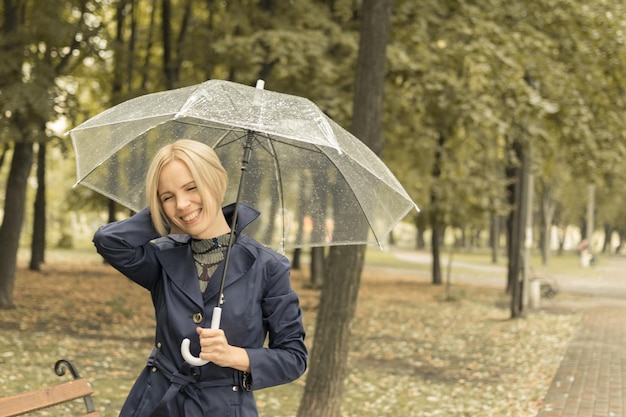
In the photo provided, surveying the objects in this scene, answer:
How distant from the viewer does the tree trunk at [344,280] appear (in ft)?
25.3

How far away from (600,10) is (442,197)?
34.8ft

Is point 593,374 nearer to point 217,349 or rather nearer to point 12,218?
point 217,349

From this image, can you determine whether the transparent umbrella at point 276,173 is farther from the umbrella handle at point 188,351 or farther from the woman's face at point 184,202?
the umbrella handle at point 188,351

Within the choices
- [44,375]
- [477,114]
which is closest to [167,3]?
[477,114]

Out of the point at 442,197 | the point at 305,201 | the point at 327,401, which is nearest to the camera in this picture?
the point at 305,201

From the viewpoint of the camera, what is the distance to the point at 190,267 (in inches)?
113

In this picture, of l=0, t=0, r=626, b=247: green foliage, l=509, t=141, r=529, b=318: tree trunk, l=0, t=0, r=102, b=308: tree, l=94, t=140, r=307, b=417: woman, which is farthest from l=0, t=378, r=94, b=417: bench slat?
l=509, t=141, r=529, b=318: tree trunk

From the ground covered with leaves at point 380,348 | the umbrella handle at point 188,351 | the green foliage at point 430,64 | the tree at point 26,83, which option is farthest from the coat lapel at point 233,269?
the tree at point 26,83

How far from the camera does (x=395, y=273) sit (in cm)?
3662

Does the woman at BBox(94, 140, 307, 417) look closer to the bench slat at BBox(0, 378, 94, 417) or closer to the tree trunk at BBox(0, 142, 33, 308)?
the bench slat at BBox(0, 378, 94, 417)

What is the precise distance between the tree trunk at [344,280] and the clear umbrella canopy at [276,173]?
12.0 feet

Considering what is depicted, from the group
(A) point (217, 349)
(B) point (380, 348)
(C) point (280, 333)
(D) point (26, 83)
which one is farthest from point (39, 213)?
(A) point (217, 349)

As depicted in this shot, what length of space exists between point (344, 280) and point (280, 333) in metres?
4.99

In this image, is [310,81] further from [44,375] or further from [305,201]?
[305,201]
